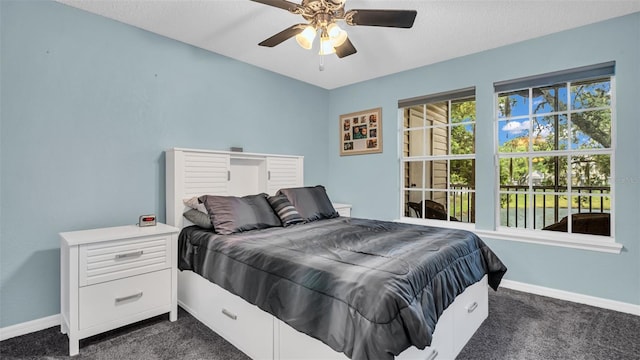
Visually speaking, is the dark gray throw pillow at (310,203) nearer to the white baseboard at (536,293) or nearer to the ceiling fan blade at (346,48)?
the white baseboard at (536,293)

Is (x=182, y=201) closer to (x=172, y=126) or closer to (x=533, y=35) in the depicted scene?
(x=172, y=126)

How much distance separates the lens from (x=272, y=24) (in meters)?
2.67

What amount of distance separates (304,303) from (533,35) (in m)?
3.25

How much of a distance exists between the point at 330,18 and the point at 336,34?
14 centimetres

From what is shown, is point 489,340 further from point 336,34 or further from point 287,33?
point 287,33

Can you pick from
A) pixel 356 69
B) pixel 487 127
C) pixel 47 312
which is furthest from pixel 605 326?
pixel 47 312

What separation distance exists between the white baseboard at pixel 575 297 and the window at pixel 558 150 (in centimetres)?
61

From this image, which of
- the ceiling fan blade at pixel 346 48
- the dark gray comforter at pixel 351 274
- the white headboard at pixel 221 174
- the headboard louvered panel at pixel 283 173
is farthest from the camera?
the headboard louvered panel at pixel 283 173

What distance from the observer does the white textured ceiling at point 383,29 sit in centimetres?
238

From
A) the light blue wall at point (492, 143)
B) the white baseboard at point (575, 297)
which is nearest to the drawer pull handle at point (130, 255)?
the light blue wall at point (492, 143)

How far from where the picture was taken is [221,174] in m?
3.07

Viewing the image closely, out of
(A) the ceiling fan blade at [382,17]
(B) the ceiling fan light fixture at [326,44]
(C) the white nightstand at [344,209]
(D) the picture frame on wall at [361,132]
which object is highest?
(A) the ceiling fan blade at [382,17]

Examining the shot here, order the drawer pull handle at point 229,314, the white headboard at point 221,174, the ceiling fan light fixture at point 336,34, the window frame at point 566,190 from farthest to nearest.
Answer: the white headboard at point 221,174
the window frame at point 566,190
the ceiling fan light fixture at point 336,34
the drawer pull handle at point 229,314

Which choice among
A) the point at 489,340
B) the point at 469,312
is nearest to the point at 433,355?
the point at 469,312
